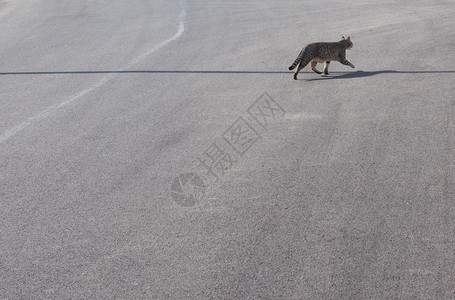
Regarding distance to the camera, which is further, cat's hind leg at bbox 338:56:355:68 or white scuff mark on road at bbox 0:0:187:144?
cat's hind leg at bbox 338:56:355:68

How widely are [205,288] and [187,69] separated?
28.9 ft

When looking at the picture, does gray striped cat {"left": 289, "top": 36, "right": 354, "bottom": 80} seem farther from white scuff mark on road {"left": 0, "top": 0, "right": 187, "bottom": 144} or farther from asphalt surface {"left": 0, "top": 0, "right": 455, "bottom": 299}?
white scuff mark on road {"left": 0, "top": 0, "right": 187, "bottom": 144}

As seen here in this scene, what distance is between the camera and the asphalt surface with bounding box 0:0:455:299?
19.8 feet

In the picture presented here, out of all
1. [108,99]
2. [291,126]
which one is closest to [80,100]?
[108,99]

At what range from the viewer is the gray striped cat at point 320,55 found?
13094mm

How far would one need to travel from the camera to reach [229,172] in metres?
8.47

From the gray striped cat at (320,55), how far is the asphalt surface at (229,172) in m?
0.25

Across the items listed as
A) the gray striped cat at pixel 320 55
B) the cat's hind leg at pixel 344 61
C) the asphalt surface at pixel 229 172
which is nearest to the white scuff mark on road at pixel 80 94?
the asphalt surface at pixel 229 172

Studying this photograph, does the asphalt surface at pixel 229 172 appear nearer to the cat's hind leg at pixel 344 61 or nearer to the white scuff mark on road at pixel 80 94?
the white scuff mark on road at pixel 80 94

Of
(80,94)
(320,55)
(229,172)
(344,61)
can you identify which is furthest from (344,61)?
(229,172)

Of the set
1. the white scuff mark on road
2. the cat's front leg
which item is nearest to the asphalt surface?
the white scuff mark on road

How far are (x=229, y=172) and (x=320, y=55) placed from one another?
5403 mm

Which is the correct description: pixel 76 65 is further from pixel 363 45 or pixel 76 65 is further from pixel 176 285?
pixel 176 285

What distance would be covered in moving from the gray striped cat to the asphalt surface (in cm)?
25
